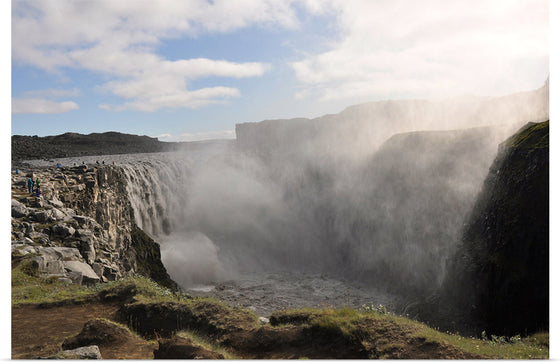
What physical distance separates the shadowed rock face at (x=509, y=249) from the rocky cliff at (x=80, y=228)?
2008cm

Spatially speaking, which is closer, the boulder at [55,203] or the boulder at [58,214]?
the boulder at [58,214]

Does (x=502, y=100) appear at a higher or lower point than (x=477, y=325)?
higher

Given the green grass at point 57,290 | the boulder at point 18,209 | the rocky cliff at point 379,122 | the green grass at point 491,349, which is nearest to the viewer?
the green grass at point 491,349

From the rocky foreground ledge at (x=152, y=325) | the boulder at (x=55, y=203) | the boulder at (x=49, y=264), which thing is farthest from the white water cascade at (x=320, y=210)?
the boulder at (x=49, y=264)

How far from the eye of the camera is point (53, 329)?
933 centimetres

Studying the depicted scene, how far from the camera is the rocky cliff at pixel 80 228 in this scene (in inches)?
545

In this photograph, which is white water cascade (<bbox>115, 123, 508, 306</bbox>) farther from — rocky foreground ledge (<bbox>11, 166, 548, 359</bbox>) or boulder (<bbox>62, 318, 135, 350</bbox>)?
boulder (<bbox>62, 318, 135, 350</bbox>)

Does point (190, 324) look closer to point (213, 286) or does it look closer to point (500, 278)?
point (500, 278)

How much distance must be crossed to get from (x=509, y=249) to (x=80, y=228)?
76.2 ft

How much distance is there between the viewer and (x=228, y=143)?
90.0m

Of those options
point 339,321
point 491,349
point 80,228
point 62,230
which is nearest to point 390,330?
point 339,321

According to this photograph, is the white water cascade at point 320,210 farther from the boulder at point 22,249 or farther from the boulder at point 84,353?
the boulder at point 84,353

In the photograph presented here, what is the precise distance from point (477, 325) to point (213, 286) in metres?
23.4

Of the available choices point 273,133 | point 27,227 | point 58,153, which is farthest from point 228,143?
point 27,227
